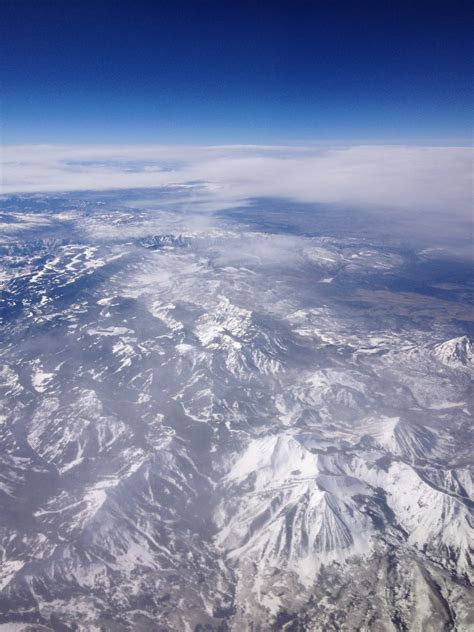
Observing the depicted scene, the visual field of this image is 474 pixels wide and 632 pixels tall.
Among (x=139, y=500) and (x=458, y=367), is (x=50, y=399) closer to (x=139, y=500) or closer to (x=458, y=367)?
(x=139, y=500)

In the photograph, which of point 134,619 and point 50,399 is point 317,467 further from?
point 50,399

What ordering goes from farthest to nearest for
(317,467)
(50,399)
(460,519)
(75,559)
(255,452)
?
(50,399) < (255,452) < (317,467) < (460,519) < (75,559)

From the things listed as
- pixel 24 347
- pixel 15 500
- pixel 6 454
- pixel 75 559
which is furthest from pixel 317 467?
pixel 24 347

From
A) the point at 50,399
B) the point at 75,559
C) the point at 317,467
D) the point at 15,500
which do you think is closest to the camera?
the point at 75,559

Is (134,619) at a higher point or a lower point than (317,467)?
lower

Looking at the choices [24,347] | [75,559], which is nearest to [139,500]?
[75,559]

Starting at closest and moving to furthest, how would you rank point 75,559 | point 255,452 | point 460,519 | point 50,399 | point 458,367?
point 75,559 < point 460,519 < point 255,452 < point 50,399 < point 458,367

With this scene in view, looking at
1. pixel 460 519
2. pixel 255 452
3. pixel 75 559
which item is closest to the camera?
pixel 75 559

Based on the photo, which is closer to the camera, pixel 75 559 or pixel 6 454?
pixel 75 559

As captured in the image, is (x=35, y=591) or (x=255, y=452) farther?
(x=255, y=452)
